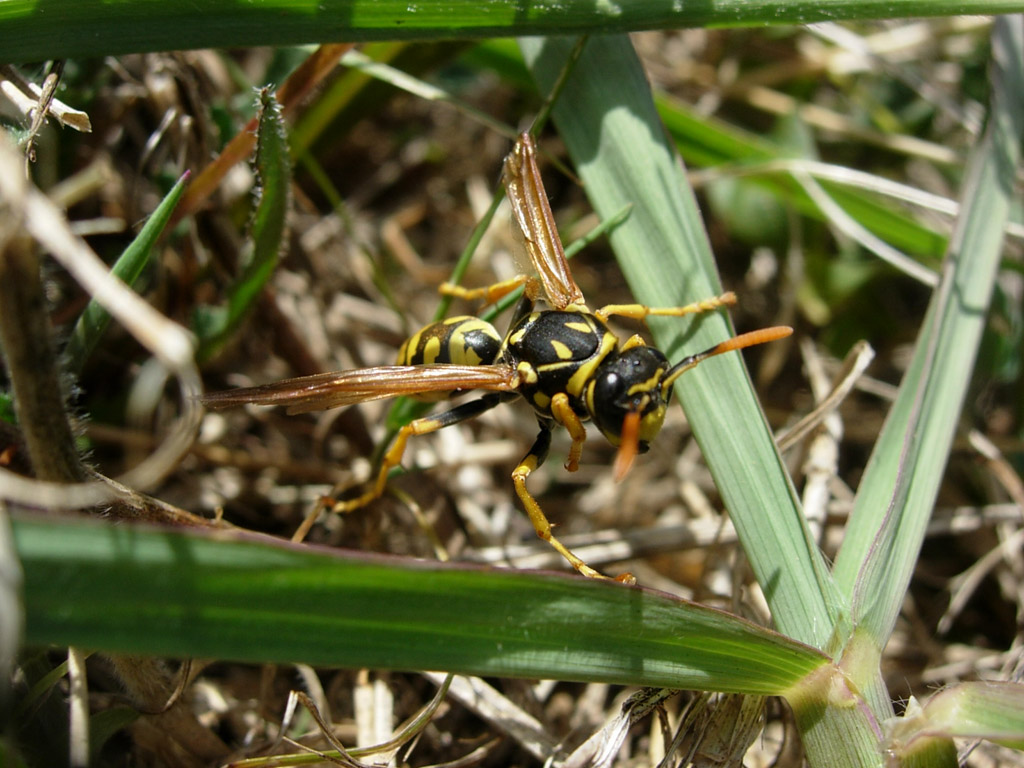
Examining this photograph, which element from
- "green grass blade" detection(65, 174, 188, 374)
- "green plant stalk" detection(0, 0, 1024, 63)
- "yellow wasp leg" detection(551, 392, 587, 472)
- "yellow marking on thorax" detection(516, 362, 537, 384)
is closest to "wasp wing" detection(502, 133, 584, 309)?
"yellow marking on thorax" detection(516, 362, 537, 384)

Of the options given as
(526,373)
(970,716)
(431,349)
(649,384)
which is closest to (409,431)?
(431,349)

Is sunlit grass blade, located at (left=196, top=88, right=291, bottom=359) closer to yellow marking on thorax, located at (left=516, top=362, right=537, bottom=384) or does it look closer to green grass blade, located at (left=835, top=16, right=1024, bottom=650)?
yellow marking on thorax, located at (left=516, top=362, right=537, bottom=384)

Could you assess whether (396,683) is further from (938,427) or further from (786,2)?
(786,2)

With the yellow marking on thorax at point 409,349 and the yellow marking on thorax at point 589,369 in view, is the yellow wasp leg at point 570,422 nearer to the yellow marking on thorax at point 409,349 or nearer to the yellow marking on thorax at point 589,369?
the yellow marking on thorax at point 589,369

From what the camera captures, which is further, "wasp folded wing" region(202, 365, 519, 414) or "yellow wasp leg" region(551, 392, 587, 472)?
"yellow wasp leg" region(551, 392, 587, 472)

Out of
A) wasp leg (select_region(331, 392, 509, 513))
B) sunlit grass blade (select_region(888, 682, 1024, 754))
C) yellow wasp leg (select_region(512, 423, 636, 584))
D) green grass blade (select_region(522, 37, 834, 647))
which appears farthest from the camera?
wasp leg (select_region(331, 392, 509, 513))

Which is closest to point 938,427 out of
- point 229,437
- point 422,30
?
point 422,30

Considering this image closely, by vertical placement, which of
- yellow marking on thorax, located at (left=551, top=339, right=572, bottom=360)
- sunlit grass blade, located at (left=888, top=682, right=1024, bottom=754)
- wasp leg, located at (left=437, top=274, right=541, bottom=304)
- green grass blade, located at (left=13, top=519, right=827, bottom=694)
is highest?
wasp leg, located at (left=437, top=274, right=541, bottom=304)
